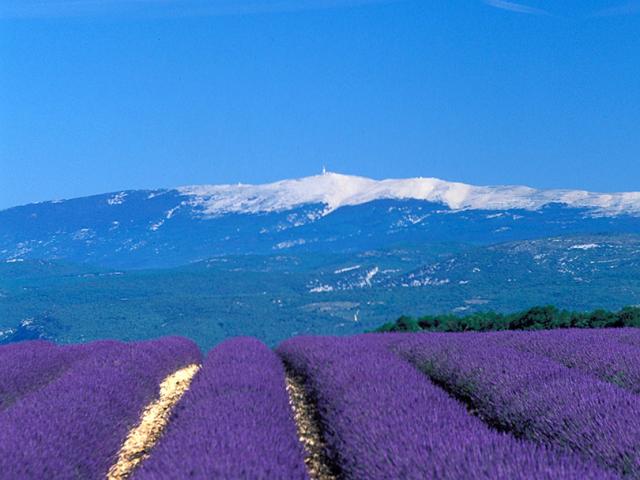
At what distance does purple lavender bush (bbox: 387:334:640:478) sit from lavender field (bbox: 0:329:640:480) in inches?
0.6

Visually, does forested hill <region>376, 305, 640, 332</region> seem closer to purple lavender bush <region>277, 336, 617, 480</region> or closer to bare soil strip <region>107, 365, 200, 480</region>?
bare soil strip <region>107, 365, 200, 480</region>

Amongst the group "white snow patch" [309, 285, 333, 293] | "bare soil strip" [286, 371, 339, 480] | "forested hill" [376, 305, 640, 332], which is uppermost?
"bare soil strip" [286, 371, 339, 480]

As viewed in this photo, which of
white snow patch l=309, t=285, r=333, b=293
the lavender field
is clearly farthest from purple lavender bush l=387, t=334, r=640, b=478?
white snow patch l=309, t=285, r=333, b=293

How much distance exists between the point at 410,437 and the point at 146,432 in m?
4.11

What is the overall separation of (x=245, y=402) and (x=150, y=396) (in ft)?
11.0

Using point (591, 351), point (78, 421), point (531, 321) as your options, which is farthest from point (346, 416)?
point (531, 321)

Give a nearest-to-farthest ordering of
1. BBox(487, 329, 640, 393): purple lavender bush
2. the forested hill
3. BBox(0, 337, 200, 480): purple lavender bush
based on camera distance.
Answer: BBox(0, 337, 200, 480): purple lavender bush → BBox(487, 329, 640, 393): purple lavender bush → the forested hill

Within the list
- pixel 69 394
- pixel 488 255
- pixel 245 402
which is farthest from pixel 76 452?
pixel 488 255

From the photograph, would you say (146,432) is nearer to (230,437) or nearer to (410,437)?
(230,437)

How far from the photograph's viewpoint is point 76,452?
18.6 feet

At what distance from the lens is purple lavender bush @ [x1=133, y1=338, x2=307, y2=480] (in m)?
4.21

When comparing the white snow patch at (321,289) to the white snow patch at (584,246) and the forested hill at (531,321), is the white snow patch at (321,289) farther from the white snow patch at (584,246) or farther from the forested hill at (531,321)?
the forested hill at (531,321)

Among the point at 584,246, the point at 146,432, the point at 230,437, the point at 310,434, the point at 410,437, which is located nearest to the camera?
the point at 410,437

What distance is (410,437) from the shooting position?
4.76 m
